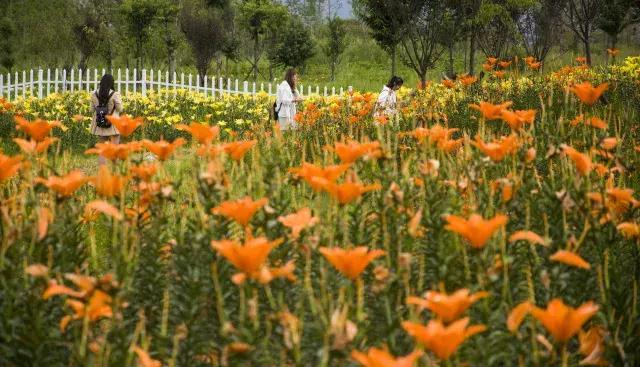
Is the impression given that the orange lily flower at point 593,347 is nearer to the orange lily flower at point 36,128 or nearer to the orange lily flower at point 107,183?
the orange lily flower at point 107,183

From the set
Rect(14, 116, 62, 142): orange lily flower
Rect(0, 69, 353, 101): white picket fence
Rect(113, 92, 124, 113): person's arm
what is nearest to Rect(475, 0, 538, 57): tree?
Rect(0, 69, 353, 101): white picket fence

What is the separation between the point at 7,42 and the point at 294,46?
1302 cm

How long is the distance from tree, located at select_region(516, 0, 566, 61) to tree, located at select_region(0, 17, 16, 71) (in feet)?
72.1

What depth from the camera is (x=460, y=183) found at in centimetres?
259

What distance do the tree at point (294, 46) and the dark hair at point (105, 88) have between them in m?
25.0

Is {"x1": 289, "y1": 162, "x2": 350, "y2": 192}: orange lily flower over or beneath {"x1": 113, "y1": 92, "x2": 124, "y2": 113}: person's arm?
beneath

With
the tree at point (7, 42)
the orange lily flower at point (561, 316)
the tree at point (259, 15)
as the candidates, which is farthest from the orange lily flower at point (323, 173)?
the tree at point (7, 42)

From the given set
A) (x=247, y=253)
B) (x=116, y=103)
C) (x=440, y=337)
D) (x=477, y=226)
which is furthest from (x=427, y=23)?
(x=440, y=337)

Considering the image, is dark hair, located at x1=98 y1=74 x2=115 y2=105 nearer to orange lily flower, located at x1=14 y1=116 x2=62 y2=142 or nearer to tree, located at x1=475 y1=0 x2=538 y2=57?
orange lily flower, located at x1=14 y1=116 x2=62 y2=142

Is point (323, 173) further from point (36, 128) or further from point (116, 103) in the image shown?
point (116, 103)

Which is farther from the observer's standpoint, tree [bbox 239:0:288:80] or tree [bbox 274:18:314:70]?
tree [bbox 274:18:314:70]

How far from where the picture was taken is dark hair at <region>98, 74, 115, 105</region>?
821 centimetres

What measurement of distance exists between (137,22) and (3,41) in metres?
6.45

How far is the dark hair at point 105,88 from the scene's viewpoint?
26.9 ft
